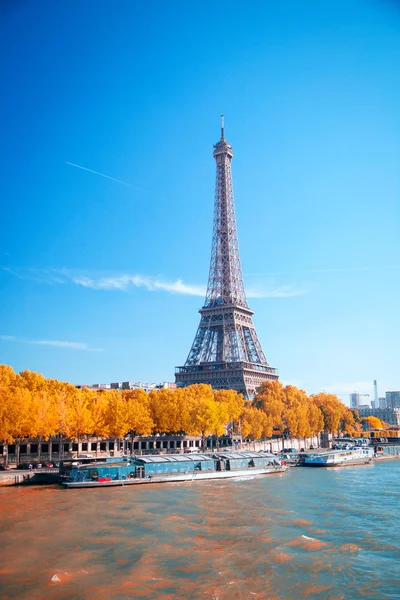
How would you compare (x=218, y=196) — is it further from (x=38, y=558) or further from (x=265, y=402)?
(x=38, y=558)

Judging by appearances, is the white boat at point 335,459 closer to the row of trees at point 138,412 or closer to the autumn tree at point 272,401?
the row of trees at point 138,412

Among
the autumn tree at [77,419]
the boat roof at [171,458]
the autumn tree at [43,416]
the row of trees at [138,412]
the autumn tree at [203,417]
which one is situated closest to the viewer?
the boat roof at [171,458]

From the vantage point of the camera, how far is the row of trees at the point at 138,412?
6969cm

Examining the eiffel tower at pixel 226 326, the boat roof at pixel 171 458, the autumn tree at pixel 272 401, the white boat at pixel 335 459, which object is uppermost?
the eiffel tower at pixel 226 326

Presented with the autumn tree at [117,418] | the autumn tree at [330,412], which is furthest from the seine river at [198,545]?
the autumn tree at [330,412]

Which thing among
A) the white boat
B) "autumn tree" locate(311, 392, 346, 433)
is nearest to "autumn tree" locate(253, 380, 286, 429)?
"autumn tree" locate(311, 392, 346, 433)

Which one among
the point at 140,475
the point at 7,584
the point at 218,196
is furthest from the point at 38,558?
the point at 218,196

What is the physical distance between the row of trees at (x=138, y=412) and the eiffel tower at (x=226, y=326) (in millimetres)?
10264

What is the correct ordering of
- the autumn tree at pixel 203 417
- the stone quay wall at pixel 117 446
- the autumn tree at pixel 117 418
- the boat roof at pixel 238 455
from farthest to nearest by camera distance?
the autumn tree at pixel 203 417
the autumn tree at pixel 117 418
the stone quay wall at pixel 117 446
the boat roof at pixel 238 455

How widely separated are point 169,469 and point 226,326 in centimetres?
7867

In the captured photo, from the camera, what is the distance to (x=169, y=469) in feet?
214

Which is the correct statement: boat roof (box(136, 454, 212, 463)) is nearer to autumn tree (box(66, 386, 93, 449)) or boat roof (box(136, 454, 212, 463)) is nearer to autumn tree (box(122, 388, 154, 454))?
autumn tree (box(66, 386, 93, 449))

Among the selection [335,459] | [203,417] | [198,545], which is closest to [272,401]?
[335,459]

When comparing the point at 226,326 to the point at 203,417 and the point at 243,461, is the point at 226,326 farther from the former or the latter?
the point at 243,461
